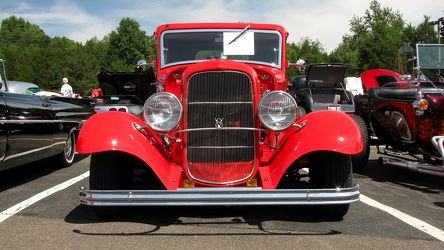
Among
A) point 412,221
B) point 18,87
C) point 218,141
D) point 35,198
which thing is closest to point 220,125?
point 218,141

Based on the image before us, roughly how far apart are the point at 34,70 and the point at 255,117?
5319 centimetres

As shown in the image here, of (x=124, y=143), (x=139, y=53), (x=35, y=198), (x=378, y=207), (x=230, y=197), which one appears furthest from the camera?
(x=139, y=53)

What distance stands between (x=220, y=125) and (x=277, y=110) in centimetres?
53

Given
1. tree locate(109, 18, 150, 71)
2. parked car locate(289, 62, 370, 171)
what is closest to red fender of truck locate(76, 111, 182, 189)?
parked car locate(289, 62, 370, 171)

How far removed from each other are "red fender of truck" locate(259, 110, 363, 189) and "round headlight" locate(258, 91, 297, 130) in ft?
0.61

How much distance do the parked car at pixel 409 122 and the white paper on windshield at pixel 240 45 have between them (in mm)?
2277

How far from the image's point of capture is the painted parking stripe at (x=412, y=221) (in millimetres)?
3584

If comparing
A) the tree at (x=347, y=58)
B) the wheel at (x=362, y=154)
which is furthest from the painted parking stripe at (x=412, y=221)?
the tree at (x=347, y=58)

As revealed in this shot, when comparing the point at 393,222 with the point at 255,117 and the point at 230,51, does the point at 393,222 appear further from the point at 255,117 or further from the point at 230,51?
the point at 230,51

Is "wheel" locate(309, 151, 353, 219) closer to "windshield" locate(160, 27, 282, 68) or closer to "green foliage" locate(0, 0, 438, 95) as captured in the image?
"windshield" locate(160, 27, 282, 68)

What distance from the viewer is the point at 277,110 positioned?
369cm

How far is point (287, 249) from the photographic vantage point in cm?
319

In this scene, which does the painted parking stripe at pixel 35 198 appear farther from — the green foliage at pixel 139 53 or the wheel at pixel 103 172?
the green foliage at pixel 139 53

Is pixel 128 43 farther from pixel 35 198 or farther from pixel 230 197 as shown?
pixel 230 197
